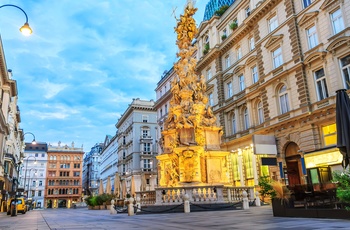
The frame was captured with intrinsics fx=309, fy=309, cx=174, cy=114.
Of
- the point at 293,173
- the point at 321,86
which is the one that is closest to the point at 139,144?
the point at 293,173

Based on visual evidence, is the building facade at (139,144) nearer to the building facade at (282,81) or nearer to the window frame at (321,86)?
the building facade at (282,81)

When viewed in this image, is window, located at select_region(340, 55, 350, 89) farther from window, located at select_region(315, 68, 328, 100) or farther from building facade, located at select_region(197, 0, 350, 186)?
window, located at select_region(315, 68, 328, 100)

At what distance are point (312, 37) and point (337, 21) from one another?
8.27 feet

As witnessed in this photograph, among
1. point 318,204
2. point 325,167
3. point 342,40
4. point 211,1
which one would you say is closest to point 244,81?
point 342,40

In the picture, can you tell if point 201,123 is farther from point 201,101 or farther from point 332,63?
point 332,63

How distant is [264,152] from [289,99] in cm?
522

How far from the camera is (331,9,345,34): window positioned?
22.5m


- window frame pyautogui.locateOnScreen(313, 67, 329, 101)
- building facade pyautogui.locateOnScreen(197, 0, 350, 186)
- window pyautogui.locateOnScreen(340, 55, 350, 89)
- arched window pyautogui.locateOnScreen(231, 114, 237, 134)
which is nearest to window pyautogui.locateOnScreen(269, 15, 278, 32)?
building facade pyautogui.locateOnScreen(197, 0, 350, 186)

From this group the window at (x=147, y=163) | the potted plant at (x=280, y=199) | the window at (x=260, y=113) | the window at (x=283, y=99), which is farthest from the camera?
the window at (x=147, y=163)

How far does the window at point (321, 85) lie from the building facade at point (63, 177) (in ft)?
330

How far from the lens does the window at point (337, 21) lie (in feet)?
73.9

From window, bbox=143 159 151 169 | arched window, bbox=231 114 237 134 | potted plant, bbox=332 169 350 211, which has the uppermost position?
arched window, bbox=231 114 237 134

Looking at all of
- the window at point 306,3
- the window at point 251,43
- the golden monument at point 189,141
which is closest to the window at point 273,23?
the window at point 251,43

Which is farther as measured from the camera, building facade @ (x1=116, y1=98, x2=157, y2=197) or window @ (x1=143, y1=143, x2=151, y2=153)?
window @ (x1=143, y1=143, x2=151, y2=153)
